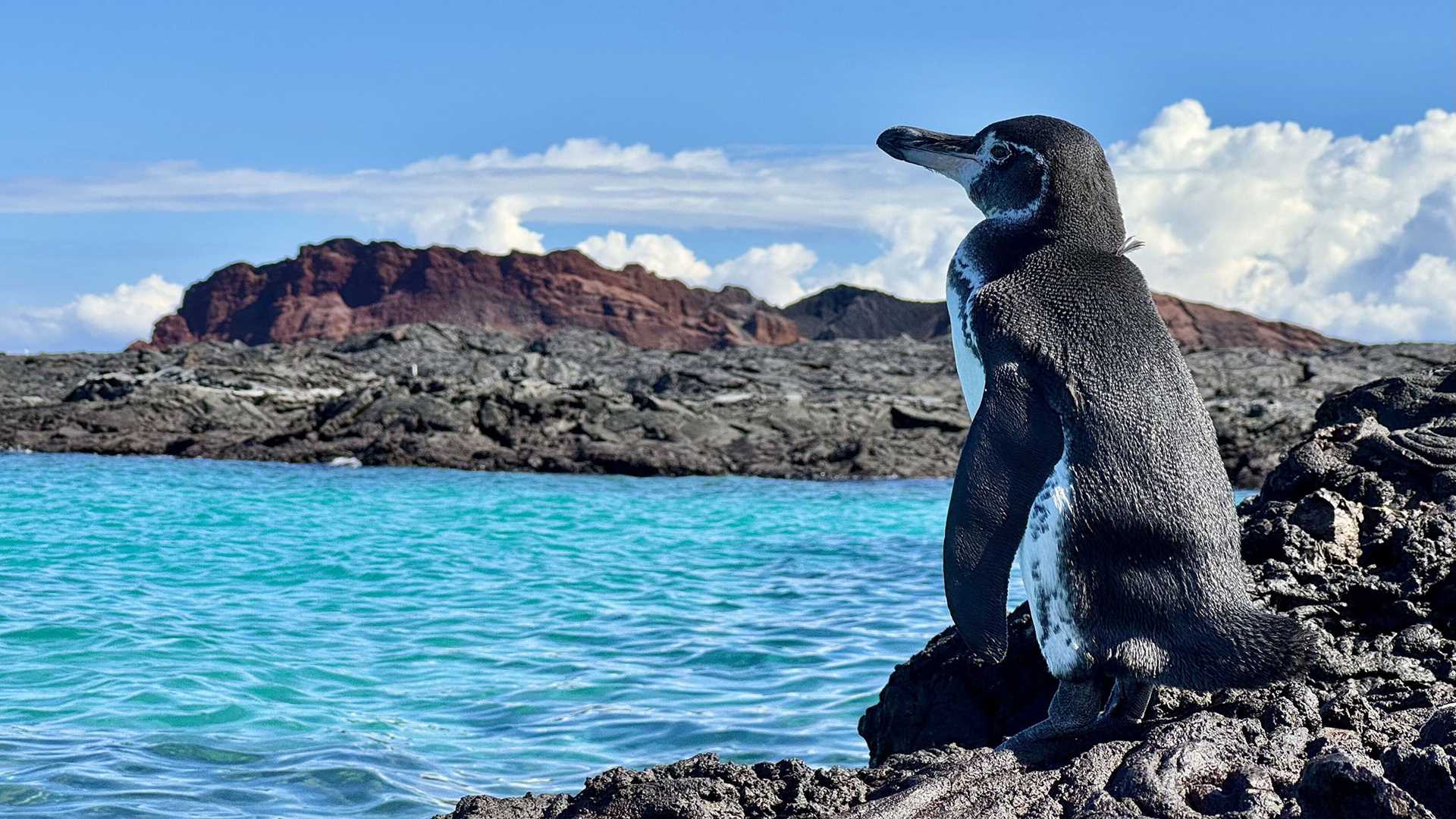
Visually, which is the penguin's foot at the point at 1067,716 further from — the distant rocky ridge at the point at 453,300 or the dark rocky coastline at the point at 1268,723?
the distant rocky ridge at the point at 453,300

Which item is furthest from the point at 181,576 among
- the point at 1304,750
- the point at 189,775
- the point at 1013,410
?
the point at 1304,750

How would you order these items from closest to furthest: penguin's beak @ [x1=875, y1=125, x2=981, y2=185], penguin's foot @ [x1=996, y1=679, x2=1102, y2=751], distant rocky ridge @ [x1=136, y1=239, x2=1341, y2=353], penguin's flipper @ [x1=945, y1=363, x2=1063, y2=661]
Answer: penguin's foot @ [x1=996, y1=679, x2=1102, y2=751] → penguin's flipper @ [x1=945, y1=363, x2=1063, y2=661] → penguin's beak @ [x1=875, y1=125, x2=981, y2=185] → distant rocky ridge @ [x1=136, y1=239, x2=1341, y2=353]

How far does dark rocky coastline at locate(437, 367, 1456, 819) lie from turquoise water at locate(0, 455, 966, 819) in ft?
3.77

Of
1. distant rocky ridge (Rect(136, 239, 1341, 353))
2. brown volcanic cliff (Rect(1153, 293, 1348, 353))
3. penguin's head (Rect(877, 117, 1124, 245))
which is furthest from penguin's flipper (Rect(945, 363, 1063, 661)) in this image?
distant rocky ridge (Rect(136, 239, 1341, 353))

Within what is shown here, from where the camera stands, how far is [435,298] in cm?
7806

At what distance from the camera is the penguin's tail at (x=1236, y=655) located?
292 centimetres

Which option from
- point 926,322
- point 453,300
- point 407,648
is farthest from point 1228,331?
point 407,648

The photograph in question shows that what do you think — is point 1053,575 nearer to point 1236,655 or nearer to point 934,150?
point 1236,655

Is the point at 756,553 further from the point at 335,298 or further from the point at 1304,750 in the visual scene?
the point at 335,298

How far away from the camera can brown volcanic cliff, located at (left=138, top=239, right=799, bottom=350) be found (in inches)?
2987

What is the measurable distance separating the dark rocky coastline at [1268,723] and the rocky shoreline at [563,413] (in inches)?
576

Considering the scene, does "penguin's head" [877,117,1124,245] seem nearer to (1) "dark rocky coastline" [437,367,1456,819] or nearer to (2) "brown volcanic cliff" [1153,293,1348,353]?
(1) "dark rocky coastline" [437,367,1456,819]

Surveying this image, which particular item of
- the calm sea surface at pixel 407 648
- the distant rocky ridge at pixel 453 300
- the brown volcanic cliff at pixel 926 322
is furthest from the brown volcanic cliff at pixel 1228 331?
the calm sea surface at pixel 407 648

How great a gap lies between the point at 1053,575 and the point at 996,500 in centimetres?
20
